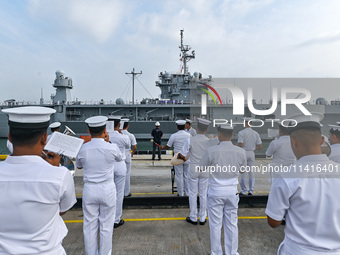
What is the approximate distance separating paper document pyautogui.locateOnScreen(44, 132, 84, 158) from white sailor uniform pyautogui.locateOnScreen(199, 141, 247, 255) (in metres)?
1.86

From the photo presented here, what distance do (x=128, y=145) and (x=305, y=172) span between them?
425 centimetres

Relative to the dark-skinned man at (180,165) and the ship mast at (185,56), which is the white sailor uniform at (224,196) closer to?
the dark-skinned man at (180,165)

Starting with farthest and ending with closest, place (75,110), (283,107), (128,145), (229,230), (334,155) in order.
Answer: (75,110)
(128,145)
(283,107)
(334,155)
(229,230)

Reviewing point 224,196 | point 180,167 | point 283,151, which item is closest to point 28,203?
point 224,196

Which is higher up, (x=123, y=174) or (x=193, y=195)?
(x=123, y=174)

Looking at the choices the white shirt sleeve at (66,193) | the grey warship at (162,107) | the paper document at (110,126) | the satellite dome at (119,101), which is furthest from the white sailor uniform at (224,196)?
the satellite dome at (119,101)

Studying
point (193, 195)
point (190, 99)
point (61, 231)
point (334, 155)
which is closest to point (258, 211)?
point (193, 195)

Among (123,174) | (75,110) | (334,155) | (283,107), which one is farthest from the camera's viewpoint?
(75,110)

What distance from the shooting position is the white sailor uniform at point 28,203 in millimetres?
1429

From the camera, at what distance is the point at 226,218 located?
3158 mm

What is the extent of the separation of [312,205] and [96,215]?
2593mm

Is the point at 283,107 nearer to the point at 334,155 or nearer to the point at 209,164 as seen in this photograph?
the point at 334,155

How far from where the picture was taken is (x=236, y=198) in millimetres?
3156

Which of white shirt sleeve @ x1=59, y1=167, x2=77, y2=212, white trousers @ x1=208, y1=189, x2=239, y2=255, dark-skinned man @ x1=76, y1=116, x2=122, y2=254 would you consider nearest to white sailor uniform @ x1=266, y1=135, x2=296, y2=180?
white trousers @ x1=208, y1=189, x2=239, y2=255
